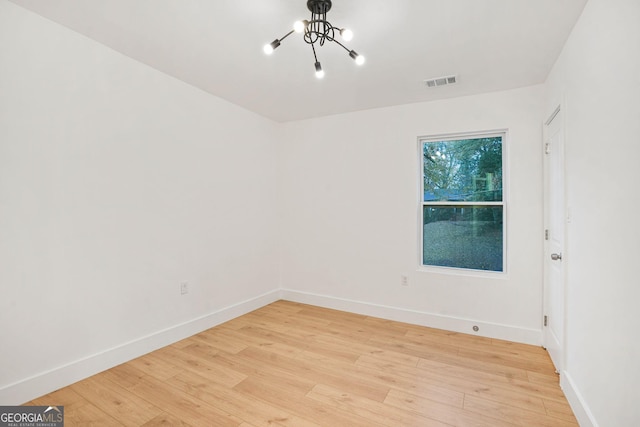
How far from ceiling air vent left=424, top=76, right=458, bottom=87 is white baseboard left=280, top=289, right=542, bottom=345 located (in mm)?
2508

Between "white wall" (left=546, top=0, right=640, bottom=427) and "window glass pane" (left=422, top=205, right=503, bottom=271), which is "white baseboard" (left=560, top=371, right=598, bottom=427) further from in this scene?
"window glass pane" (left=422, top=205, right=503, bottom=271)

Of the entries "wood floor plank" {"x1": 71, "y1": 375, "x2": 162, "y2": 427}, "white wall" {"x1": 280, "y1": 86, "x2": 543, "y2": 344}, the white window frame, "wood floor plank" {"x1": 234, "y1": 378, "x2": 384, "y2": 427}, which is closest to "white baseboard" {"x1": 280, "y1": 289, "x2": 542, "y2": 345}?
"white wall" {"x1": 280, "y1": 86, "x2": 543, "y2": 344}

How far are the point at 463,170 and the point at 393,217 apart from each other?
0.96 metres

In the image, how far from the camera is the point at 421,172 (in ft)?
11.9

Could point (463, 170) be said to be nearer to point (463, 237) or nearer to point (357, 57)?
point (463, 237)

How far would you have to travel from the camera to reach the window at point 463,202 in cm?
326

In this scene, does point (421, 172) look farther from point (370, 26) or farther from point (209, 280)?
point (209, 280)

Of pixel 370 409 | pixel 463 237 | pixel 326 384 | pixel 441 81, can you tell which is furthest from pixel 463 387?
pixel 441 81

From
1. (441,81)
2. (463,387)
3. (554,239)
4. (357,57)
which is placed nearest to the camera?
(357,57)

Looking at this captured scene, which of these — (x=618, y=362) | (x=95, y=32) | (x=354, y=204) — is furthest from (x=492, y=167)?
(x=95, y=32)

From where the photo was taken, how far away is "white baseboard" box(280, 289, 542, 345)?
3008 mm

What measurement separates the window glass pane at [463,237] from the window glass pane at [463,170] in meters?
0.15

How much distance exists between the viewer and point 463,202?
3.42m

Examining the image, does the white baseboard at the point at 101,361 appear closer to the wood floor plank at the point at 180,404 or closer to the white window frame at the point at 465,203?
the wood floor plank at the point at 180,404
